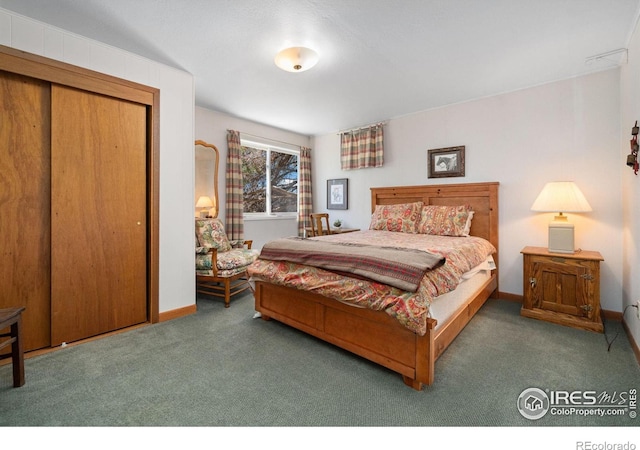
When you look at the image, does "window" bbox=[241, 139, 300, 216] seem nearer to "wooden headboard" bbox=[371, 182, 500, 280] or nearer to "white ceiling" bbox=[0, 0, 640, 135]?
"white ceiling" bbox=[0, 0, 640, 135]

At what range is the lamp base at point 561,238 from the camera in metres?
2.77

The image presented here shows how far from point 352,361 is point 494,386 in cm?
88

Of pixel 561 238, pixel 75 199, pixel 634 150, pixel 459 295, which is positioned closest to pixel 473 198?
pixel 561 238

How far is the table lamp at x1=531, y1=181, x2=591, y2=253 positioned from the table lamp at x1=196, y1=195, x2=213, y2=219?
389cm

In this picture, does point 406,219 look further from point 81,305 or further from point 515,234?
point 81,305

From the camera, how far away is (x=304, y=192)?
17.5 ft

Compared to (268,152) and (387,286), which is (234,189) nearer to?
(268,152)

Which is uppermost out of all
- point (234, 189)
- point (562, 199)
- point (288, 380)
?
point (234, 189)

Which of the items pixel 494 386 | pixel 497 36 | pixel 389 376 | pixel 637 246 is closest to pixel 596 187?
pixel 637 246

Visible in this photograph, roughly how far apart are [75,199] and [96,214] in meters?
0.18

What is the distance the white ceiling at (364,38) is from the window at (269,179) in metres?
1.42

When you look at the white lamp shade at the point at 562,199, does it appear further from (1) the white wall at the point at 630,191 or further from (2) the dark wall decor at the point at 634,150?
(2) the dark wall decor at the point at 634,150

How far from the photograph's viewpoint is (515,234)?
11.2 feet

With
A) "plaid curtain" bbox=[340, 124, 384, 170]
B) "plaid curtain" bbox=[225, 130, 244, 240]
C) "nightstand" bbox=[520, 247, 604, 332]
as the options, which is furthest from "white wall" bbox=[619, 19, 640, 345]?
"plaid curtain" bbox=[225, 130, 244, 240]
